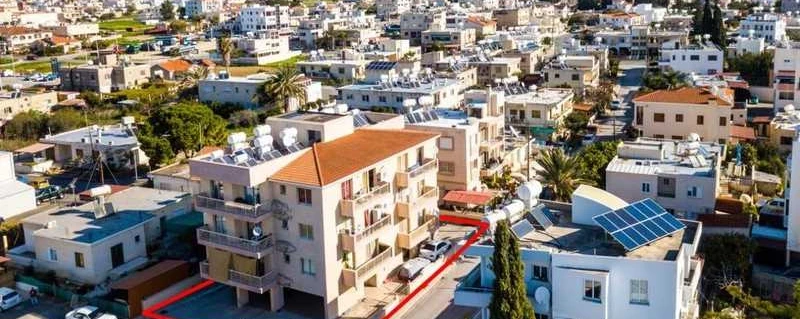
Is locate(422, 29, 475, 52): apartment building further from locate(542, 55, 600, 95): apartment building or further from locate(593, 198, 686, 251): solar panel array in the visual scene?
locate(593, 198, 686, 251): solar panel array

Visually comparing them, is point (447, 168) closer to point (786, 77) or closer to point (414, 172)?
point (414, 172)

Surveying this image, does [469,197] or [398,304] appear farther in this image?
[469,197]

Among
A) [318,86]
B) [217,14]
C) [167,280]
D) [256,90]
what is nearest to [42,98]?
[256,90]

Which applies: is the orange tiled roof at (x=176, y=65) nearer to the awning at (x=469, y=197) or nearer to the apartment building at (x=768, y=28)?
the awning at (x=469, y=197)

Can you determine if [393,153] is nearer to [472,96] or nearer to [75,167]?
[472,96]

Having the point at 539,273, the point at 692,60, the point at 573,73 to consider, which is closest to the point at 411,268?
the point at 539,273

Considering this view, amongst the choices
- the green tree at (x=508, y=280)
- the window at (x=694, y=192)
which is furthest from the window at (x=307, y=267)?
the window at (x=694, y=192)

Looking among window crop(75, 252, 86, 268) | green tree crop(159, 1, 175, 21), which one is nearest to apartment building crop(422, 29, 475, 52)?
window crop(75, 252, 86, 268)
